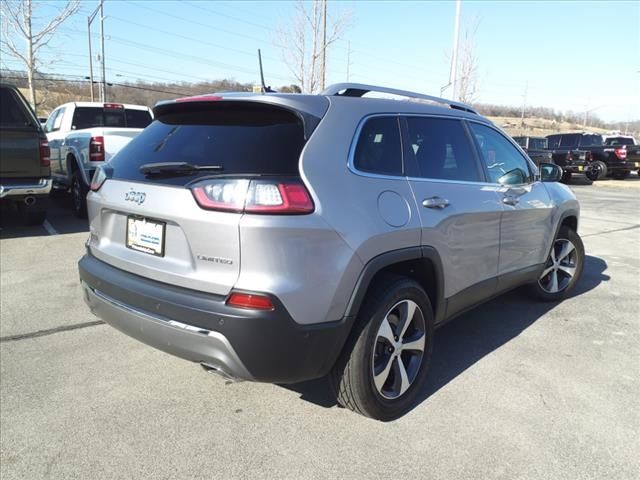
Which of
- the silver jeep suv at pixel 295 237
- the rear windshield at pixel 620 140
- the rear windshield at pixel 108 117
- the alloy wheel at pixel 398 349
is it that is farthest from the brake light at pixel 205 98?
the rear windshield at pixel 620 140

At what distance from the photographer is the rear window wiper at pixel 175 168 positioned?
2.48 m

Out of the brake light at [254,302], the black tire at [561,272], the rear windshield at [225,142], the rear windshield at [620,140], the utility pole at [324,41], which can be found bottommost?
the black tire at [561,272]

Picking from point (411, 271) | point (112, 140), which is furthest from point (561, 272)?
point (112, 140)

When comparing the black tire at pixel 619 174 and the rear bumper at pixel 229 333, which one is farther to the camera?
the black tire at pixel 619 174

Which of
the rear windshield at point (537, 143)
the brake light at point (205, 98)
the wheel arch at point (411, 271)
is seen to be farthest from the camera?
the rear windshield at point (537, 143)

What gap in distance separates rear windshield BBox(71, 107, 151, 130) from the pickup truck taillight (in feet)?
6.14

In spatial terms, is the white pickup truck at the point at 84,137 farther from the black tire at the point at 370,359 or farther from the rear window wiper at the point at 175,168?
the black tire at the point at 370,359

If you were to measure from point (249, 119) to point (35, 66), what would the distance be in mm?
18067

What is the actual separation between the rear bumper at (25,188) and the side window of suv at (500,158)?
5.96 metres

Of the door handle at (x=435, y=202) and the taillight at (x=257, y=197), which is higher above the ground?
the taillight at (x=257, y=197)

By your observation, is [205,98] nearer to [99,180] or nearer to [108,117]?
[99,180]

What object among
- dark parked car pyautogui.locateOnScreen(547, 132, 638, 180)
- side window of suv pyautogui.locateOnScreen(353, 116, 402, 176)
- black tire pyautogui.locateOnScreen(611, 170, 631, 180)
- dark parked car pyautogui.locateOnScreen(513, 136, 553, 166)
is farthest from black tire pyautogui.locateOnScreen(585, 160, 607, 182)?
side window of suv pyautogui.locateOnScreen(353, 116, 402, 176)

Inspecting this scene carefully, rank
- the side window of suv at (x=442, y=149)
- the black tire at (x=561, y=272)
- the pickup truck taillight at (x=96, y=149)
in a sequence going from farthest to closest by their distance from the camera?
the pickup truck taillight at (x=96, y=149), the black tire at (x=561, y=272), the side window of suv at (x=442, y=149)

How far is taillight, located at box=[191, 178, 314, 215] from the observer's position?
7.45ft
